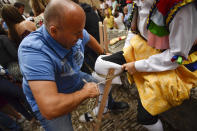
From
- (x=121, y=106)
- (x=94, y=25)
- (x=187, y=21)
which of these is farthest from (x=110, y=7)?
(x=187, y=21)

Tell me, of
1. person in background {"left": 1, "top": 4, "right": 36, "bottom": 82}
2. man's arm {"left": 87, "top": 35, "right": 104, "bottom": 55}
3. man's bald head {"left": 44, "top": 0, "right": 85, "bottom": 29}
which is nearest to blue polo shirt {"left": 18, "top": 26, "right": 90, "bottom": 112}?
man's bald head {"left": 44, "top": 0, "right": 85, "bottom": 29}

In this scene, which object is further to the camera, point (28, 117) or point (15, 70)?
point (28, 117)

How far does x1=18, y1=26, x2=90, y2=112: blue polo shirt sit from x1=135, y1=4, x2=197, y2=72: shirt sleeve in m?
0.78

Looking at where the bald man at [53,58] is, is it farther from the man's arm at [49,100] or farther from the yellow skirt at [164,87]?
the yellow skirt at [164,87]

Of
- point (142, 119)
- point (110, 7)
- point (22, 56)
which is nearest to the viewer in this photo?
point (22, 56)

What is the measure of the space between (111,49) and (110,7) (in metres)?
5.22

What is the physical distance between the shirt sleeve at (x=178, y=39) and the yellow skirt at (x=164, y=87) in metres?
0.09

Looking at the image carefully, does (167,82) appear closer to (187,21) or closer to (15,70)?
(187,21)

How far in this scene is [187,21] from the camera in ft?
2.98

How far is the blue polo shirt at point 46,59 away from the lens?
1027mm

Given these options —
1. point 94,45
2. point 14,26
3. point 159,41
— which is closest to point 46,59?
point 94,45

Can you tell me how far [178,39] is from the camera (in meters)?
0.96

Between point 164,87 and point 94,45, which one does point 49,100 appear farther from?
point 94,45

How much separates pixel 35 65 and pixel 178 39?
1153 mm
